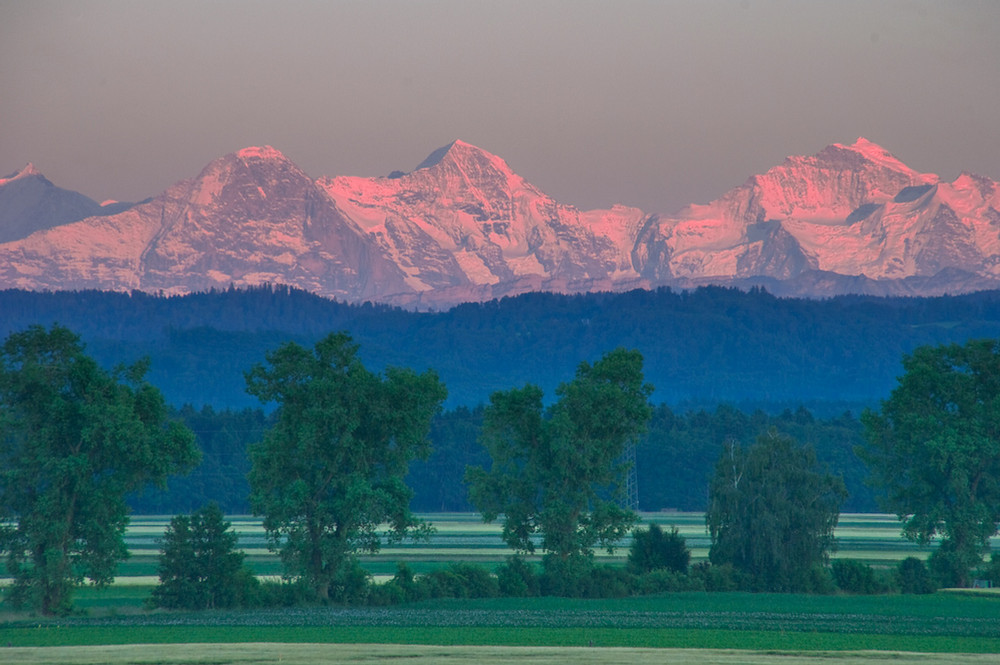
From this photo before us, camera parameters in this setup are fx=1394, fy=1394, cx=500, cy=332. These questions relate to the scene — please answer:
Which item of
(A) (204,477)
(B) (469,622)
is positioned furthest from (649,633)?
(A) (204,477)

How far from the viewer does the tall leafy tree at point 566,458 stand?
7975 centimetres

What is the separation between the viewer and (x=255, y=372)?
7556 centimetres

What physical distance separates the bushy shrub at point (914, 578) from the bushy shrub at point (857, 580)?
4.09 feet

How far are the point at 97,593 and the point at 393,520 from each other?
2123 cm

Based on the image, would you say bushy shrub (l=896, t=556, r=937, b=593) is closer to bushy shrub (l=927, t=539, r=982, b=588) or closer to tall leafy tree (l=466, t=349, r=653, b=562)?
bushy shrub (l=927, t=539, r=982, b=588)

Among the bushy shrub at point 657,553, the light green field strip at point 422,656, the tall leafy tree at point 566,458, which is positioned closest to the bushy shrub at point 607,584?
the tall leafy tree at point 566,458

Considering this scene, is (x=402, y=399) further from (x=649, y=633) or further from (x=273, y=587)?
(x=649, y=633)

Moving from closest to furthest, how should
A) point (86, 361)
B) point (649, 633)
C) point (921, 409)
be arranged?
point (649, 633)
point (86, 361)
point (921, 409)

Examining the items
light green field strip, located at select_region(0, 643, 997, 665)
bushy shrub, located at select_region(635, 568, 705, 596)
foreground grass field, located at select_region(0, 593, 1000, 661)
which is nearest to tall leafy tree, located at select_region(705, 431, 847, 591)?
bushy shrub, located at select_region(635, 568, 705, 596)

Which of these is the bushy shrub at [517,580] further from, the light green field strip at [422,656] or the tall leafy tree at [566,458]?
the light green field strip at [422,656]

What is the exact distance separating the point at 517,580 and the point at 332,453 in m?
12.8

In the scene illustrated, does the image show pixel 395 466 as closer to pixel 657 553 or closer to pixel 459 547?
pixel 657 553

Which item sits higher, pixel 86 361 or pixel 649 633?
pixel 86 361

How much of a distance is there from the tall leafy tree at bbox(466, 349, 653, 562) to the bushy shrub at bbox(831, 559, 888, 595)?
13.7 metres
